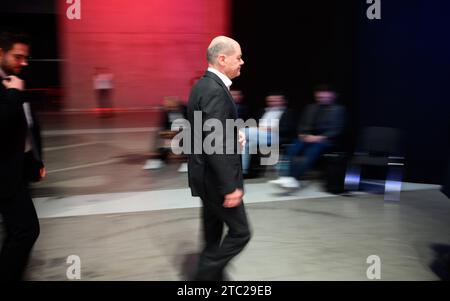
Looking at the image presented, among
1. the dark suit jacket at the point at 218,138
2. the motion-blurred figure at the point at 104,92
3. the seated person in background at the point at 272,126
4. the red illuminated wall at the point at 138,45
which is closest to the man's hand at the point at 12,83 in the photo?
the dark suit jacket at the point at 218,138

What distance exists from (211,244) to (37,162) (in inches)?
53.1

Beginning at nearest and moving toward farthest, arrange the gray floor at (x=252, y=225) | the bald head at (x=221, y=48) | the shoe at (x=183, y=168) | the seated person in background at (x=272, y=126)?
the bald head at (x=221, y=48), the gray floor at (x=252, y=225), the seated person in background at (x=272, y=126), the shoe at (x=183, y=168)

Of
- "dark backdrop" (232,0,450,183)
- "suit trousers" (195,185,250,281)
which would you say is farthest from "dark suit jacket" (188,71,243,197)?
"dark backdrop" (232,0,450,183)

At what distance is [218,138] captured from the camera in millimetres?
3006

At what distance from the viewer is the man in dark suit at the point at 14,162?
2895 mm

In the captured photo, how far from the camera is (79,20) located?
55.7 feet

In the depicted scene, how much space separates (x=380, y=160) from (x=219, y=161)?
4065 mm

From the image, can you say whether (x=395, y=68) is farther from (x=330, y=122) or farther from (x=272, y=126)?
(x=272, y=126)

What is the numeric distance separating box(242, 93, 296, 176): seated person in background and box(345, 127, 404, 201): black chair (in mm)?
1091

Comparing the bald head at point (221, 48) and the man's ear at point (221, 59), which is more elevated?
the bald head at point (221, 48)

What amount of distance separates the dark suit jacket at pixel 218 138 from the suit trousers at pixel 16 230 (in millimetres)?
1088

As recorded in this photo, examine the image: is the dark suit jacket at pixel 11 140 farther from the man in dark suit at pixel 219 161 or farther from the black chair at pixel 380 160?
the black chair at pixel 380 160

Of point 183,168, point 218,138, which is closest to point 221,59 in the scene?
point 218,138

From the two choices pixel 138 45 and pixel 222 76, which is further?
pixel 138 45
